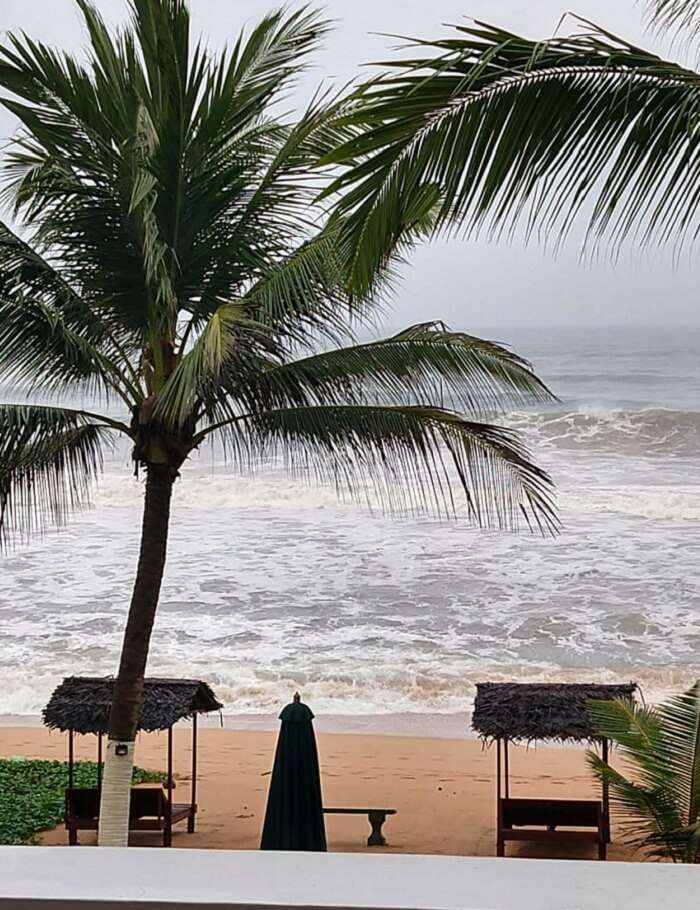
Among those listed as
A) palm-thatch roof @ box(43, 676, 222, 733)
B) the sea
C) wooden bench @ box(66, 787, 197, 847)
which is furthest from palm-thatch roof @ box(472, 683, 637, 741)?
the sea

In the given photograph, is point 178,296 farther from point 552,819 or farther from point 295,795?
point 552,819

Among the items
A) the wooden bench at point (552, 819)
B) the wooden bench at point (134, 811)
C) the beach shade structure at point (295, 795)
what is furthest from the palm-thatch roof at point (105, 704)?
the wooden bench at point (552, 819)

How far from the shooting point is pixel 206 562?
25891 millimetres

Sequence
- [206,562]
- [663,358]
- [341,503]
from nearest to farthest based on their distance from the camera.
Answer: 1. [206,562]
2. [341,503]
3. [663,358]

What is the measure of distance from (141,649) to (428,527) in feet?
65.7

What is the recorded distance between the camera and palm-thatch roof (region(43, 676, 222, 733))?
8.51 metres

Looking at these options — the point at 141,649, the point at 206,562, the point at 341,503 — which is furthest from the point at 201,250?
the point at 341,503

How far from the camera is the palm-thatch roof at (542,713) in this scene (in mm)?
8172

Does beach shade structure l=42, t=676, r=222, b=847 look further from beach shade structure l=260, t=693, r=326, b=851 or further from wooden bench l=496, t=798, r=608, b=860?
wooden bench l=496, t=798, r=608, b=860

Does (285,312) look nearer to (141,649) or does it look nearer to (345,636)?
(141,649)

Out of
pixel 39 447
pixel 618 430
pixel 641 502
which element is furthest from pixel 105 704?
pixel 618 430

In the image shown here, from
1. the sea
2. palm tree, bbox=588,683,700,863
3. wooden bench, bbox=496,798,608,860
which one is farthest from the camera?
the sea

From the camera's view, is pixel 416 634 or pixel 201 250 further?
pixel 416 634

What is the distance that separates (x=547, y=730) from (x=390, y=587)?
53.2 feet
